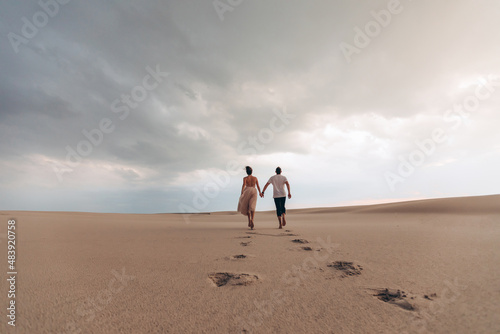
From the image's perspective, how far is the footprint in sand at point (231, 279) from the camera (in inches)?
104

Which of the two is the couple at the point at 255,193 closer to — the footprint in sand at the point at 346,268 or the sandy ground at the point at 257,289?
the sandy ground at the point at 257,289

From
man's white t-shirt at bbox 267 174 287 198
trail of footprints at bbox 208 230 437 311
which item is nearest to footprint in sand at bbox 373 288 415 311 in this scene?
trail of footprints at bbox 208 230 437 311

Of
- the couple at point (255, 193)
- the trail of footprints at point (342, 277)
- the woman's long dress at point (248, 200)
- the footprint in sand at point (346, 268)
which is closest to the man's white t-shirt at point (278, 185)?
the couple at point (255, 193)

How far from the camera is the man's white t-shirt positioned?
8.38m

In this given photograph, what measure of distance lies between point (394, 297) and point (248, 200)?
6.05 m

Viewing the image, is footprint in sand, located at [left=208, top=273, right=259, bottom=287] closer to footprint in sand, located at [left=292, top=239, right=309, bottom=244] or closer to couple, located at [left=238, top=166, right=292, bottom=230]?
footprint in sand, located at [left=292, top=239, right=309, bottom=244]

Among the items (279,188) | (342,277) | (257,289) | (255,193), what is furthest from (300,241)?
(279,188)

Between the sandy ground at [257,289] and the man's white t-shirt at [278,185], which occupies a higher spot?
the man's white t-shirt at [278,185]

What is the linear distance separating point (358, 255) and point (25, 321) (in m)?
3.94

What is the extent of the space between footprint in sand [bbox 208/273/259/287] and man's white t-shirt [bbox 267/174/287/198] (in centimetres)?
564

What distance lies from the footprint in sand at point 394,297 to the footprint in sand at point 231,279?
4.28ft

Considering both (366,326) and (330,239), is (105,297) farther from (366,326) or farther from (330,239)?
(330,239)

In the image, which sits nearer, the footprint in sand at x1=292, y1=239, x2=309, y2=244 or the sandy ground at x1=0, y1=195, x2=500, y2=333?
the sandy ground at x1=0, y1=195, x2=500, y2=333

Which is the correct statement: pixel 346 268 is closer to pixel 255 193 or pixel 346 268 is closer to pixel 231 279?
pixel 231 279
